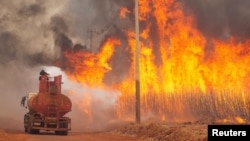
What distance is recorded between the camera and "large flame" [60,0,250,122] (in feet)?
177

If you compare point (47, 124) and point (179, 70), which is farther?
point (179, 70)

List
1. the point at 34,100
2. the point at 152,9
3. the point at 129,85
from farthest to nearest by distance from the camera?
the point at 129,85 < the point at 152,9 < the point at 34,100

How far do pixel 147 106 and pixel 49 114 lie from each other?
78.3ft

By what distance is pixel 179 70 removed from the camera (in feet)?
176

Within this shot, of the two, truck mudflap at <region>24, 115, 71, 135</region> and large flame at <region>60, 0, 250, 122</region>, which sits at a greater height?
large flame at <region>60, 0, 250, 122</region>

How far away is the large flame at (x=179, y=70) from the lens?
5384 cm

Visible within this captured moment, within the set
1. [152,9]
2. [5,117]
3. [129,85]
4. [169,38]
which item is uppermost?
[152,9]

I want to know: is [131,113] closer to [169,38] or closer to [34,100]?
[169,38]

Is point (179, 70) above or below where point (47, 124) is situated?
above

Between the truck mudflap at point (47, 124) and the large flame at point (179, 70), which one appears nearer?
the truck mudflap at point (47, 124)

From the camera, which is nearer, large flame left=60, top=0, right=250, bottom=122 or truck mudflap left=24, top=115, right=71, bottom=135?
truck mudflap left=24, top=115, right=71, bottom=135

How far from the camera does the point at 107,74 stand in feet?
200

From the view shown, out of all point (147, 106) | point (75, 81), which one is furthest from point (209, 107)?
point (75, 81)

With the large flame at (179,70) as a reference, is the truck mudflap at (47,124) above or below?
below
